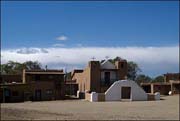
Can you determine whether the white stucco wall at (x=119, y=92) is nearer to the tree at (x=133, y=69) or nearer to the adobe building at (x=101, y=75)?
the adobe building at (x=101, y=75)

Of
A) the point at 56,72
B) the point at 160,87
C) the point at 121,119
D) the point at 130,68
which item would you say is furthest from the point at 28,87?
the point at 130,68

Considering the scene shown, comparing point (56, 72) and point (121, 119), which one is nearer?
point (121, 119)

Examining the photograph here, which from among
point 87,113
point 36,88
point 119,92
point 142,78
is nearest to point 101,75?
point 119,92

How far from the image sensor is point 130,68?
128500mm

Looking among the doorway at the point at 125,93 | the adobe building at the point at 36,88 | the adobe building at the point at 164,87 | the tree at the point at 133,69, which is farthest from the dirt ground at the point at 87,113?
the tree at the point at 133,69

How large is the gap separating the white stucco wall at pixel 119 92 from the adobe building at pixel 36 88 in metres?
9.74

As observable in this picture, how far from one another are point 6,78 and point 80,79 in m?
16.1

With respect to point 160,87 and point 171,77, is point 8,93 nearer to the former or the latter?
point 160,87

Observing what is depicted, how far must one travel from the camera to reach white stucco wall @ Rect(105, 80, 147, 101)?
Answer: 75.5 meters

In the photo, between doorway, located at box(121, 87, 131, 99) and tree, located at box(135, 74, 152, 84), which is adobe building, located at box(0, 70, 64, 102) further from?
tree, located at box(135, 74, 152, 84)

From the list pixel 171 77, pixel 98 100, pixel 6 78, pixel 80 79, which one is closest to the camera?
pixel 98 100

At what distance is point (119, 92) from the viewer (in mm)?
76188

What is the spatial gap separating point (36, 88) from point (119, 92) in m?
14.5

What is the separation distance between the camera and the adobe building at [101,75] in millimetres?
85812
